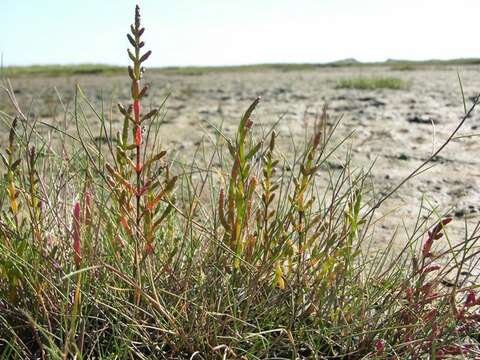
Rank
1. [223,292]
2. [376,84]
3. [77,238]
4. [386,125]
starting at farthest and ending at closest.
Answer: [376,84] < [386,125] < [223,292] < [77,238]

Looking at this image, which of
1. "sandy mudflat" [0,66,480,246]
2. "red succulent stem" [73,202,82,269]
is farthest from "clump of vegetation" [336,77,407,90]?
"red succulent stem" [73,202,82,269]

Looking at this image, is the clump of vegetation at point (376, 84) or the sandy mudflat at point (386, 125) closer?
the sandy mudflat at point (386, 125)

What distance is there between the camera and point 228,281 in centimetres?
114

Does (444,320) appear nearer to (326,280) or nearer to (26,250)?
(326,280)

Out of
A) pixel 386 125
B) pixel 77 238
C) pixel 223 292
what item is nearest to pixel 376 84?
pixel 386 125

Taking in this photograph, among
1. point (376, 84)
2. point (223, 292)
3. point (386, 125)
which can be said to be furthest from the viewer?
point (376, 84)

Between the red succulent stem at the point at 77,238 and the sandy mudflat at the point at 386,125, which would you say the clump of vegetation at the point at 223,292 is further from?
the sandy mudflat at the point at 386,125

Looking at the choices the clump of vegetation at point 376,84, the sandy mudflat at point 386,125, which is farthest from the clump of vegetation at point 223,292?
the clump of vegetation at point 376,84

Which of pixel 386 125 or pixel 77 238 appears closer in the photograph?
pixel 77 238

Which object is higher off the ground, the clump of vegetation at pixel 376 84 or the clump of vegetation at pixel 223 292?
the clump of vegetation at pixel 376 84

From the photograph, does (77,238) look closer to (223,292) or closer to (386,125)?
(223,292)

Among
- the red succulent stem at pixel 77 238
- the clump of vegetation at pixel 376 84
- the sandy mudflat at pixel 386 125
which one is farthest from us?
the clump of vegetation at pixel 376 84

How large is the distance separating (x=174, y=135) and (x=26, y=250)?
291 cm

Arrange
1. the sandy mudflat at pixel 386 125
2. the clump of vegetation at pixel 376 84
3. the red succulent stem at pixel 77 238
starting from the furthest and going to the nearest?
the clump of vegetation at pixel 376 84, the sandy mudflat at pixel 386 125, the red succulent stem at pixel 77 238
